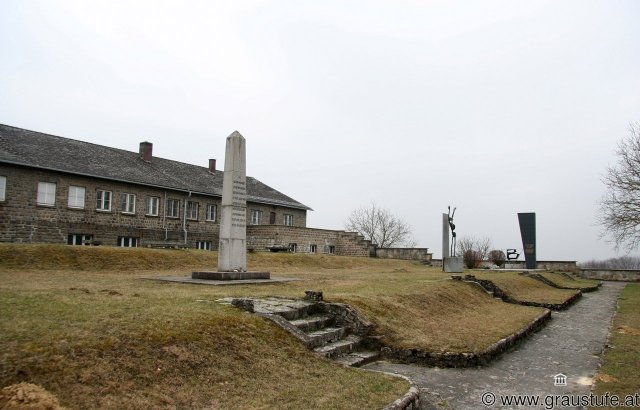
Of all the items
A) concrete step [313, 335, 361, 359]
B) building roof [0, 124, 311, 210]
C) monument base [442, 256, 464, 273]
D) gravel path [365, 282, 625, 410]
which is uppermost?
building roof [0, 124, 311, 210]

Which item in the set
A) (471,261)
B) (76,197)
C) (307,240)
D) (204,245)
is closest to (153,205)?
(204,245)

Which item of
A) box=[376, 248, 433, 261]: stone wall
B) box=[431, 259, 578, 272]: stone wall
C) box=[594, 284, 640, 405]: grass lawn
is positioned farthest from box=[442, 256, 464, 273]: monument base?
box=[431, 259, 578, 272]: stone wall

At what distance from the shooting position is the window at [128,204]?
106ft

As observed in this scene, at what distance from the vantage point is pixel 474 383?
802cm

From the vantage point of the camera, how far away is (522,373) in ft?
29.0

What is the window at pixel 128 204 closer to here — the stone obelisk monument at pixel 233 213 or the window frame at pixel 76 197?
the window frame at pixel 76 197

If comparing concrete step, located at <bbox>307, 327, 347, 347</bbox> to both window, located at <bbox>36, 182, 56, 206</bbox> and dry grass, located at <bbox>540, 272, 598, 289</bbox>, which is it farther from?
window, located at <bbox>36, 182, 56, 206</bbox>

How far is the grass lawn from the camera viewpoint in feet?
24.2

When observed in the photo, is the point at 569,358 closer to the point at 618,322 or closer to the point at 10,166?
the point at 618,322

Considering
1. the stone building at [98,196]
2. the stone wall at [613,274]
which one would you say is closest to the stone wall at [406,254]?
the stone building at [98,196]

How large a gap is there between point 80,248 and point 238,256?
9.22 meters

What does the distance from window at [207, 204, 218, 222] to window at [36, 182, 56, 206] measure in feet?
40.3

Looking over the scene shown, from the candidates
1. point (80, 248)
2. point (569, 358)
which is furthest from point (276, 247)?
point (569, 358)

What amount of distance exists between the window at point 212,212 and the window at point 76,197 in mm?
10586
